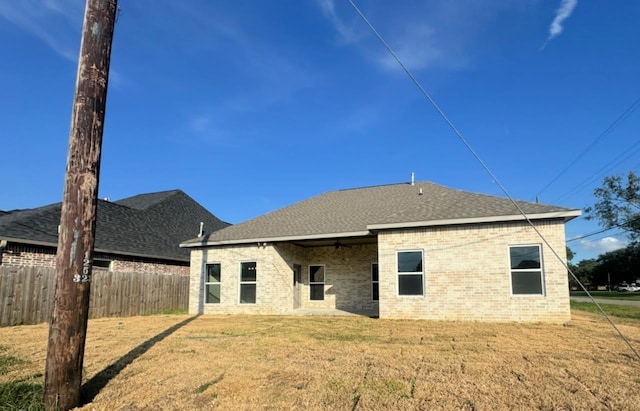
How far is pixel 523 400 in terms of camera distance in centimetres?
430

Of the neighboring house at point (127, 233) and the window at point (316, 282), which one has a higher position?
the neighboring house at point (127, 233)

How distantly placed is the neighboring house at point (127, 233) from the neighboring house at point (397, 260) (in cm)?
348

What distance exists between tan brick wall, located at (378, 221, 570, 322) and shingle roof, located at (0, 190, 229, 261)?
11509 mm

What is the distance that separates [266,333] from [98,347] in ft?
11.5

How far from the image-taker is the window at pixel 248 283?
1558 cm

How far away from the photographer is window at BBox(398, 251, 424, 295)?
12461 mm

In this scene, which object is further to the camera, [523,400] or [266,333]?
[266,333]

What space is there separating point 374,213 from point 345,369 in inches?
393

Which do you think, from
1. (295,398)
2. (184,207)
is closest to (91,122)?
(295,398)

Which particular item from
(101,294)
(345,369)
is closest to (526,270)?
(345,369)

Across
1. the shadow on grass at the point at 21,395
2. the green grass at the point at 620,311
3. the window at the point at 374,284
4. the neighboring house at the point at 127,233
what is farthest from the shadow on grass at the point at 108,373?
the green grass at the point at 620,311

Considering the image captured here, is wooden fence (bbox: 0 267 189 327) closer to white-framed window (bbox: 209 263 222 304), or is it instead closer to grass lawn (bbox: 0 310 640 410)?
white-framed window (bbox: 209 263 222 304)

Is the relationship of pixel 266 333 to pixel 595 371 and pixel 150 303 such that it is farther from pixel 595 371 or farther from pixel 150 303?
pixel 150 303

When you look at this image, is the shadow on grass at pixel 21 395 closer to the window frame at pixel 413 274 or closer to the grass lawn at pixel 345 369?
the grass lawn at pixel 345 369
